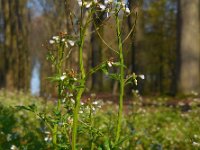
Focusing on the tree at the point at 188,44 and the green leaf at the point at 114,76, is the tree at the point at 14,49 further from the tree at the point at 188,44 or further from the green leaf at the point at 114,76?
the green leaf at the point at 114,76

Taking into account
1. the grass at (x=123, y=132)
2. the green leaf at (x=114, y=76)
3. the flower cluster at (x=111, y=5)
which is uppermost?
the flower cluster at (x=111, y=5)

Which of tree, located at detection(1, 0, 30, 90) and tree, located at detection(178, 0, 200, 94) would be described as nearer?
tree, located at detection(178, 0, 200, 94)

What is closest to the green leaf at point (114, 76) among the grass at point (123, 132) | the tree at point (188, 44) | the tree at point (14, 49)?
the grass at point (123, 132)

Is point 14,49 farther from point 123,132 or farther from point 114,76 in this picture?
point 114,76

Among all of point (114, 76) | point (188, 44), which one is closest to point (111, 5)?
point (114, 76)

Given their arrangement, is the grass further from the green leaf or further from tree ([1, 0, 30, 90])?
tree ([1, 0, 30, 90])

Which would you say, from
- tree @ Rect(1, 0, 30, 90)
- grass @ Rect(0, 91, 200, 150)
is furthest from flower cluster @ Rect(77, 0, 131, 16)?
tree @ Rect(1, 0, 30, 90)

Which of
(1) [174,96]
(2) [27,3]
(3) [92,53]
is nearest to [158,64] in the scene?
(3) [92,53]

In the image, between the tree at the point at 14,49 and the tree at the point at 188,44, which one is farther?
the tree at the point at 14,49

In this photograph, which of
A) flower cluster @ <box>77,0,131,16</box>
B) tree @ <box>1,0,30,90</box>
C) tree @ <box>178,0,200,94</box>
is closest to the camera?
flower cluster @ <box>77,0,131,16</box>
